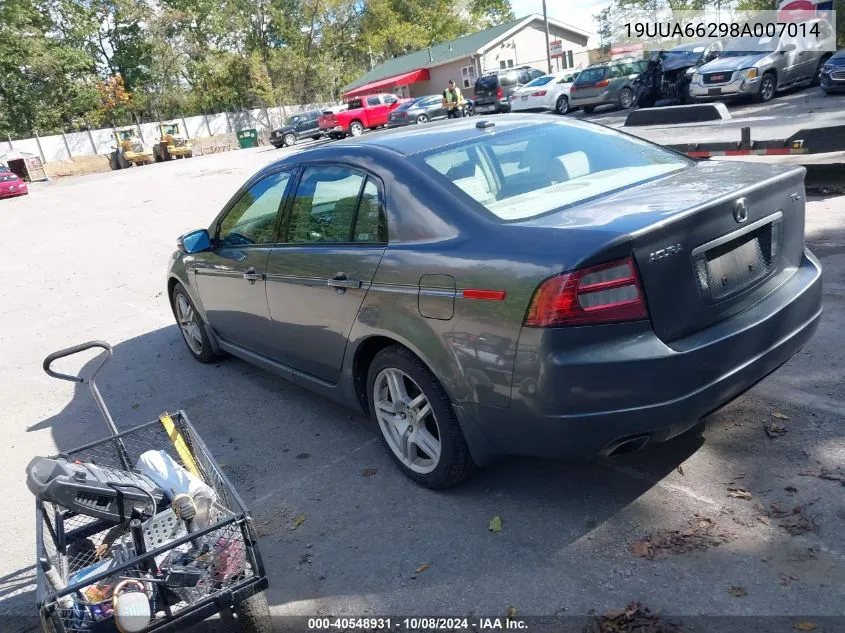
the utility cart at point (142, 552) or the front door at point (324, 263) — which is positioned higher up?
the front door at point (324, 263)

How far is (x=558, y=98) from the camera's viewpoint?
2745cm

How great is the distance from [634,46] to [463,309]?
50.6 metres

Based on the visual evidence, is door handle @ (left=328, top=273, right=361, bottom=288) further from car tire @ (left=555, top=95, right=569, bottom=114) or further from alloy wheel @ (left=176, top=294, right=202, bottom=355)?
car tire @ (left=555, top=95, right=569, bottom=114)

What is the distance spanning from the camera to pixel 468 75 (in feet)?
173

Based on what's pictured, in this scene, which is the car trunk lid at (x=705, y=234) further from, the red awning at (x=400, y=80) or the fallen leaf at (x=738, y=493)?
the red awning at (x=400, y=80)

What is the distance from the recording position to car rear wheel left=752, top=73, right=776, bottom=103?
791 inches

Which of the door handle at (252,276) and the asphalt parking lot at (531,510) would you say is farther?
the door handle at (252,276)

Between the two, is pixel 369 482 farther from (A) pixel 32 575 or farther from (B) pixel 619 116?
(B) pixel 619 116

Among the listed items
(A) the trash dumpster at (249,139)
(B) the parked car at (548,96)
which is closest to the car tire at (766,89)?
(B) the parked car at (548,96)

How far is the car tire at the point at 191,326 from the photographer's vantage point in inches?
235

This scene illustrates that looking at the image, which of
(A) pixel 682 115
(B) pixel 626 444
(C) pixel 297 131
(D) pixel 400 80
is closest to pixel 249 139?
(C) pixel 297 131

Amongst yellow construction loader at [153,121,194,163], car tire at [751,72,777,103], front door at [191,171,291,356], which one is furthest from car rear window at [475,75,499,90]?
front door at [191,171,291,356]

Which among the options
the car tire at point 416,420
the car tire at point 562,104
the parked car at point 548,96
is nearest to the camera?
the car tire at point 416,420

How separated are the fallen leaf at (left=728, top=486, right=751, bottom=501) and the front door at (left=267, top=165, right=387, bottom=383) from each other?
195cm
